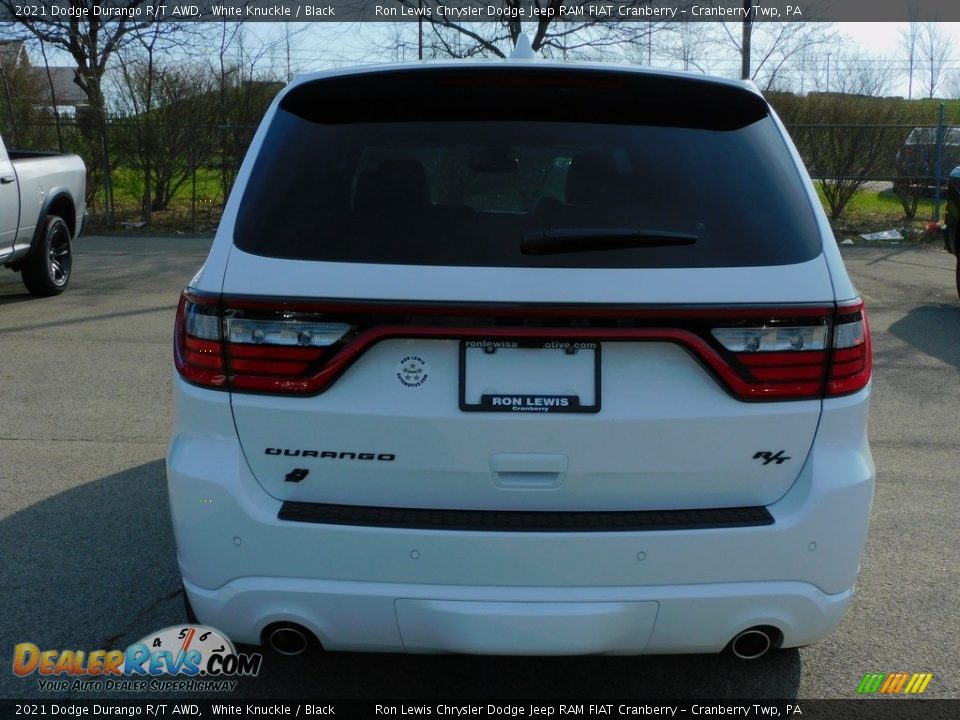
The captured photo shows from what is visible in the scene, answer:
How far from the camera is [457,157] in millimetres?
3150

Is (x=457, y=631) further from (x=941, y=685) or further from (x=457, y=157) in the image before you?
(x=941, y=685)

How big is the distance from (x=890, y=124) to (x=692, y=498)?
17.1m

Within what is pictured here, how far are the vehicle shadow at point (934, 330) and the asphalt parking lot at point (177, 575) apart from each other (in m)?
0.04

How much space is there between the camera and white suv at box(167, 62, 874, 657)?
8.36 ft

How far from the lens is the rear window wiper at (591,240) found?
260cm

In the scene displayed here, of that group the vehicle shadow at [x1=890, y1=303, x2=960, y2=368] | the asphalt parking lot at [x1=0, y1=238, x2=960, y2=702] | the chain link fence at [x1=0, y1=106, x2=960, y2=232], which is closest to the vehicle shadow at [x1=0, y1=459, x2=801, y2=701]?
the asphalt parking lot at [x1=0, y1=238, x2=960, y2=702]

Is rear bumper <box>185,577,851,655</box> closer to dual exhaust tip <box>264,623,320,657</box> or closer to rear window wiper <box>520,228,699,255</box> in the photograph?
dual exhaust tip <box>264,623,320,657</box>

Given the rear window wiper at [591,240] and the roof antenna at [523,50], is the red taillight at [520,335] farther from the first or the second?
the roof antenna at [523,50]

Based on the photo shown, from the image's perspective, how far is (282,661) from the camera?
3369 mm

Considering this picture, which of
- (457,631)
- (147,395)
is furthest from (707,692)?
(147,395)

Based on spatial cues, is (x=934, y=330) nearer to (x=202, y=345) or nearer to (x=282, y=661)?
(x=282, y=661)

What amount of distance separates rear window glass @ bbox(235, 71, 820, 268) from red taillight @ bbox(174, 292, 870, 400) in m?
0.14

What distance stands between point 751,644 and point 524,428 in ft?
2.89

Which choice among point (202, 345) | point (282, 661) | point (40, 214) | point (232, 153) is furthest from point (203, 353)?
point (232, 153)
